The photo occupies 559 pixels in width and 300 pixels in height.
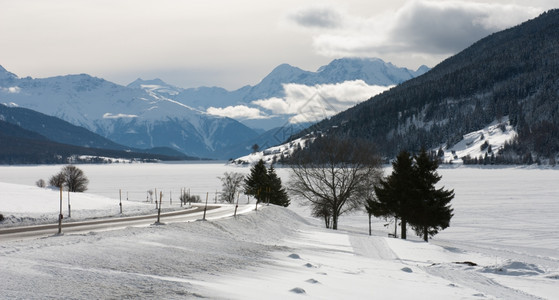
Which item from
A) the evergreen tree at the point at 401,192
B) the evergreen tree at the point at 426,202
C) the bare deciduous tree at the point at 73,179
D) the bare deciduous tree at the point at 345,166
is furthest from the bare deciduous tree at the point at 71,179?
the evergreen tree at the point at 426,202

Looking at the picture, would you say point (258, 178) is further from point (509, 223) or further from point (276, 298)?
point (276, 298)

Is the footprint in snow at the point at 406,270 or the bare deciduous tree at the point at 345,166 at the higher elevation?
the bare deciduous tree at the point at 345,166

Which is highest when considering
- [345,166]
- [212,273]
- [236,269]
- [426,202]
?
[345,166]

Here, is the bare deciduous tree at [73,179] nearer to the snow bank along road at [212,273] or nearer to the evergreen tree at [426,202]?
the evergreen tree at [426,202]

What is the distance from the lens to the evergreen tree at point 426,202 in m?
47.9

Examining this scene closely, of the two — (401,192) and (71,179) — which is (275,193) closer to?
(401,192)

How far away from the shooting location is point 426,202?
48.4m

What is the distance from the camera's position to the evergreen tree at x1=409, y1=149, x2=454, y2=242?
4791cm

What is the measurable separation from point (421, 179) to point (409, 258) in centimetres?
2088

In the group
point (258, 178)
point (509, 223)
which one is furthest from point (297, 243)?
point (258, 178)

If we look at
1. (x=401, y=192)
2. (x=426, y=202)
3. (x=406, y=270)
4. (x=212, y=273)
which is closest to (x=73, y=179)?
(x=401, y=192)

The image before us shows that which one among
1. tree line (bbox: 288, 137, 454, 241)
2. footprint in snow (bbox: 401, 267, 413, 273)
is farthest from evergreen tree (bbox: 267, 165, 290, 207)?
footprint in snow (bbox: 401, 267, 413, 273)

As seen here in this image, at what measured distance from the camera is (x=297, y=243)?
102 ft

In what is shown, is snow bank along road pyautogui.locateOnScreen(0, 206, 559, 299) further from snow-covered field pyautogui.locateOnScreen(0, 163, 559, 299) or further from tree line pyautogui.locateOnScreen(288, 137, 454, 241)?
tree line pyautogui.locateOnScreen(288, 137, 454, 241)
